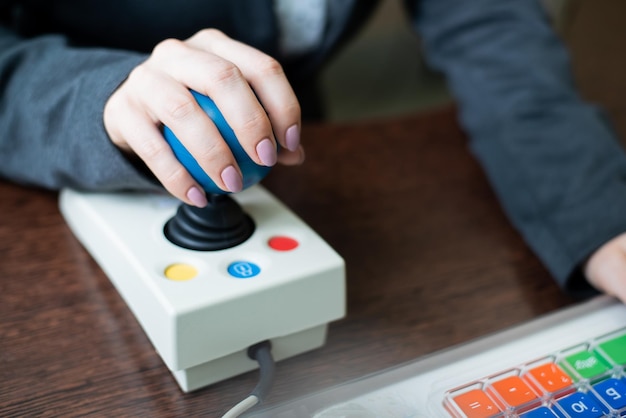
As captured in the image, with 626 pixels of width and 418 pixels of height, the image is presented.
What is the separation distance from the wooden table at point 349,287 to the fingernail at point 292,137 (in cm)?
12

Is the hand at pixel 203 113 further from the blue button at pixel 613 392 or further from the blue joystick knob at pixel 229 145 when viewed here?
the blue button at pixel 613 392

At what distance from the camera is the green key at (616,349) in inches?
14.1

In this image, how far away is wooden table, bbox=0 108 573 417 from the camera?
36 cm

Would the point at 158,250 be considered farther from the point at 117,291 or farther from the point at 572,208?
the point at 572,208

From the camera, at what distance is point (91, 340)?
0.38 meters

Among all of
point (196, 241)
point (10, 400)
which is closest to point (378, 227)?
point (196, 241)

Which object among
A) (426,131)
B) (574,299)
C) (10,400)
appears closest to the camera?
(10,400)

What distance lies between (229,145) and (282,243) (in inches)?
2.7

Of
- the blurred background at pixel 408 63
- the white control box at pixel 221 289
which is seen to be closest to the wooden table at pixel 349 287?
the white control box at pixel 221 289

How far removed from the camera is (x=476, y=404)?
0.32 m

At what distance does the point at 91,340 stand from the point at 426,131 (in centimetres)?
39

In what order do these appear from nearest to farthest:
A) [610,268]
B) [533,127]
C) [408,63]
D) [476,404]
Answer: [476,404] → [610,268] → [533,127] → [408,63]

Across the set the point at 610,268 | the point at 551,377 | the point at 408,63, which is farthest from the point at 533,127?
the point at 408,63

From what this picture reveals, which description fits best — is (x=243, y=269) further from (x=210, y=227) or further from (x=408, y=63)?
(x=408, y=63)
